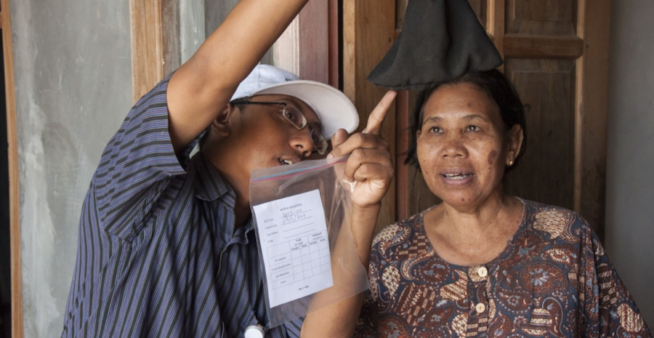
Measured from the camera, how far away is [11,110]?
373 cm

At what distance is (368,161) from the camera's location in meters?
1.34

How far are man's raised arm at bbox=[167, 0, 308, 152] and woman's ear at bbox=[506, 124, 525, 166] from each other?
92 cm

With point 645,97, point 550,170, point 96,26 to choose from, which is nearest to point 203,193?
point 550,170

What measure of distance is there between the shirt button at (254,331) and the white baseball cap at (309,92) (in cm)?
64

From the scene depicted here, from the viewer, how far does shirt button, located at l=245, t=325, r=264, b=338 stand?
4.92ft

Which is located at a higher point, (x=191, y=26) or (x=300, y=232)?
(x=191, y=26)

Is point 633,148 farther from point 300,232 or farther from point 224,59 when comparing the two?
point 224,59

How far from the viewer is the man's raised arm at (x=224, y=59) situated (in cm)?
116

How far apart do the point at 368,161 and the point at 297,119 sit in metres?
0.42

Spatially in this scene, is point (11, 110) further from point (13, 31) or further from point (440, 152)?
point (440, 152)

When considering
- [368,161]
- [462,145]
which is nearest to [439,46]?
[368,161]

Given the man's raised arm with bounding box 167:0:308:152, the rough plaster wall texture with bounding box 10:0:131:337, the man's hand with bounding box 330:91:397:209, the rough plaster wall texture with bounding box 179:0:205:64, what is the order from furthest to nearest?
1. the rough plaster wall texture with bounding box 10:0:131:337
2. the rough plaster wall texture with bounding box 179:0:205:64
3. the man's hand with bounding box 330:91:397:209
4. the man's raised arm with bounding box 167:0:308:152

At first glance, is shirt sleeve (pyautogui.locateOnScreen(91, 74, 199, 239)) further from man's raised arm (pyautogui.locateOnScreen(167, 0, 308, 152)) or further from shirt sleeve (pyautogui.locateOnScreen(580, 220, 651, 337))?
shirt sleeve (pyautogui.locateOnScreen(580, 220, 651, 337))

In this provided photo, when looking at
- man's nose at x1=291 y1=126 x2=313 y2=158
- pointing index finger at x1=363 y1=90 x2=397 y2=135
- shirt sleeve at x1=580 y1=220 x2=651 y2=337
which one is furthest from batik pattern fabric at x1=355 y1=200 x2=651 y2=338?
pointing index finger at x1=363 y1=90 x2=397 y2=135
